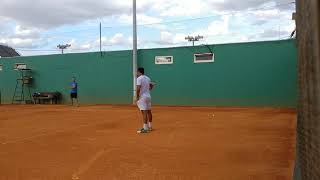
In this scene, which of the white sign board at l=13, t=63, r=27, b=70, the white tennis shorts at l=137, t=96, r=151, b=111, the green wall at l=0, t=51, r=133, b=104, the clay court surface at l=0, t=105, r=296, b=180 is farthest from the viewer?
the white sign board at l=13, t=63, r=27, b=70

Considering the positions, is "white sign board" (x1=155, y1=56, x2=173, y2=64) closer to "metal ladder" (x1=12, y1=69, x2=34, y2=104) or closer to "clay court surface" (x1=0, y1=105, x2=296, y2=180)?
"metal ladder" (x1=12, y1=69, x2=34, y2=104)

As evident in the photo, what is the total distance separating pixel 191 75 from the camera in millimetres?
21531

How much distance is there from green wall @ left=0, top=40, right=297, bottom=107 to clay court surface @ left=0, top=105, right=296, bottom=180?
8.38 meters

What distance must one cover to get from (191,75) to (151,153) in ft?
47.4

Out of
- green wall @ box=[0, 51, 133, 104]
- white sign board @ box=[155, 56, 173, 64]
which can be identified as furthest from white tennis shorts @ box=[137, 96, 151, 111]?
green wall @ box=[0, 51, 133, 104]

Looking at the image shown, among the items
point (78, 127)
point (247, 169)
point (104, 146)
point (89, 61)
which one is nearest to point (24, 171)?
point (104, 146)

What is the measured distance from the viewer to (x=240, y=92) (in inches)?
791

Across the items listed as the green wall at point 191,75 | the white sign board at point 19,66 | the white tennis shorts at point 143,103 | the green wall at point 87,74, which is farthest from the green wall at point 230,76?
the white tennis shorts at point 143,103

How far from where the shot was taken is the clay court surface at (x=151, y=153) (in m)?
5.78

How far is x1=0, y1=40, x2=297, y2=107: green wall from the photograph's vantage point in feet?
62.8

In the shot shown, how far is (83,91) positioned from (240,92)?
9933 millimetres

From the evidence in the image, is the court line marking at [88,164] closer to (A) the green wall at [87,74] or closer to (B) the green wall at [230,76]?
(B) the green wall at [230,76]

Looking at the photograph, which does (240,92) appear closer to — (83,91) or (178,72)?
(178,72)

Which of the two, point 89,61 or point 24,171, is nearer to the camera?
point 24,171
